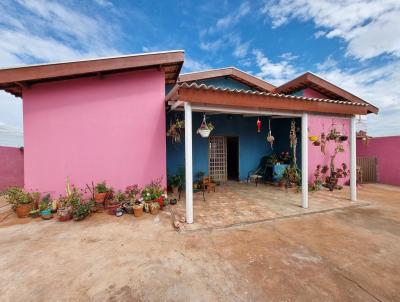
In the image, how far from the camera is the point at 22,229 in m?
3.87

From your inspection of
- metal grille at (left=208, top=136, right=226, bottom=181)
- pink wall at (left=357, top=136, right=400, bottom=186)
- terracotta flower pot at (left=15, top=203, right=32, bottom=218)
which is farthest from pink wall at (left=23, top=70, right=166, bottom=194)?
pink wall at (left=357, top=136, right=400, bottom=186)

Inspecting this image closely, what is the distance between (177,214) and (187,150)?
1.65 m

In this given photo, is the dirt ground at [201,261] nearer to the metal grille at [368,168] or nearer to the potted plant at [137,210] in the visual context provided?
the potted plant at [137,210]

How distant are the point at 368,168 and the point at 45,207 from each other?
41.1ft

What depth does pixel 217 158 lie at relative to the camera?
870cm

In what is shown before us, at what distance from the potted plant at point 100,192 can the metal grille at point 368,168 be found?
10.8 metres

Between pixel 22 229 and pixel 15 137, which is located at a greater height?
pixel 15 137

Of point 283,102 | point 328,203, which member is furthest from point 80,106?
point 328,203

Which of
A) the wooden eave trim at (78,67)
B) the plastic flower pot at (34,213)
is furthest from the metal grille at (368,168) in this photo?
the plastic flower pot at (34,213)

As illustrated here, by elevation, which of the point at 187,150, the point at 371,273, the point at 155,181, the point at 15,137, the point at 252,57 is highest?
the point at 252,57

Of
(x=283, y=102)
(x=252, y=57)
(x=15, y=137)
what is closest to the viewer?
(x=283, y=102)

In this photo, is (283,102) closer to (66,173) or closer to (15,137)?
(66,173)

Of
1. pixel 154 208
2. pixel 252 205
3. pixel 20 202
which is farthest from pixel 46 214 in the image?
pixel 252 205

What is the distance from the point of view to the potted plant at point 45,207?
4.41m
